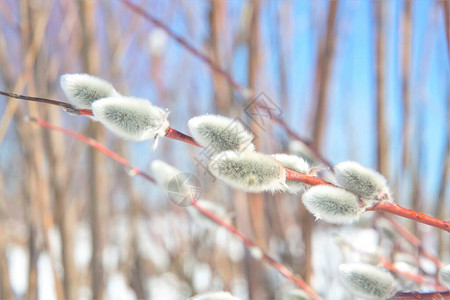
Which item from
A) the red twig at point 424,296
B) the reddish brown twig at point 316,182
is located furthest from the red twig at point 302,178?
the red twig at point 424,296

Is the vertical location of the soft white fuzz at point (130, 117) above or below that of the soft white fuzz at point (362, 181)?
above

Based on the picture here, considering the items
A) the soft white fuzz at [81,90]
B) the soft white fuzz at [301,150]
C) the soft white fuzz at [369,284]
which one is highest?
the soft white fuzz at [301,150]

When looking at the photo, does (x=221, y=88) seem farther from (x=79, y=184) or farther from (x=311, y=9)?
(x=79, y=184)

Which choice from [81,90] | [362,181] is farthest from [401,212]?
[81,90]

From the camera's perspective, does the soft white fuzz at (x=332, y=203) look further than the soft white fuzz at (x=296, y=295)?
No

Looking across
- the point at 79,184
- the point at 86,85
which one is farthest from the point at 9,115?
the point at 79,184

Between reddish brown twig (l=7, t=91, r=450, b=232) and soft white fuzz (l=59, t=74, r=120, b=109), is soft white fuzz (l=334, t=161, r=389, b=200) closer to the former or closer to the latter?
reddish brown twig (l=7, t=91, r=450, b=232)

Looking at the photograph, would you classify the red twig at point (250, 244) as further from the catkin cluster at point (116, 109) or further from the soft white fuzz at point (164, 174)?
the catkin cluster at point (116, 109)
